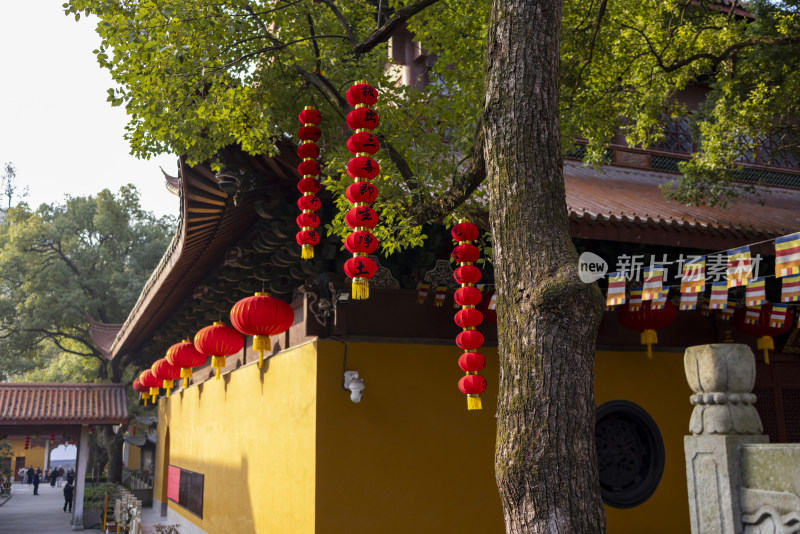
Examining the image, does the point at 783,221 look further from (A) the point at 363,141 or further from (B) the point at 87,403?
(B) the point at 87,403

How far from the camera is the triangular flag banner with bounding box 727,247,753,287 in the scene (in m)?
5.41

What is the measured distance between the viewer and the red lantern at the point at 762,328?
313 inches

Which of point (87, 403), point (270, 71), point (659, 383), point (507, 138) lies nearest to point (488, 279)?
point (659, 383)

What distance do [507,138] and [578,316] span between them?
1114 mm

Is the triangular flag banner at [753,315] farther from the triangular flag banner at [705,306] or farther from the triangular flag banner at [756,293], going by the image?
the triangular flag banner at [756,293]

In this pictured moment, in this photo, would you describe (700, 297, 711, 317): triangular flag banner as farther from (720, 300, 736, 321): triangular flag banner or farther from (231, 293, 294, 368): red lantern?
(231, 293, 294, 368): red lantern

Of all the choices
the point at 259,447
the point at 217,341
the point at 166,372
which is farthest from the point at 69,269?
the point at 259,447

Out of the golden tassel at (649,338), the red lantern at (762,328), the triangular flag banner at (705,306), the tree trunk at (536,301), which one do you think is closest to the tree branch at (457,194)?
the tree trunk at (536,301)

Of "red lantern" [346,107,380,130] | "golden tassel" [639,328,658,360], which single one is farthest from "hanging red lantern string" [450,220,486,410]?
"golden tassel" [639,328,658,360]

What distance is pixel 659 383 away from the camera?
8.05 metres

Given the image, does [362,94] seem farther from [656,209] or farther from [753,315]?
[753,315]

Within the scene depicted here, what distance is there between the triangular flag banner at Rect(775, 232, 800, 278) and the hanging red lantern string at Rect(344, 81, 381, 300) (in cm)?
293

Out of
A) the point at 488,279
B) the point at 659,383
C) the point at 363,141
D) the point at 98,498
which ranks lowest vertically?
the point at 98,498

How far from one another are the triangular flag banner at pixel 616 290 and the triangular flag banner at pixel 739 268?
0.86m
